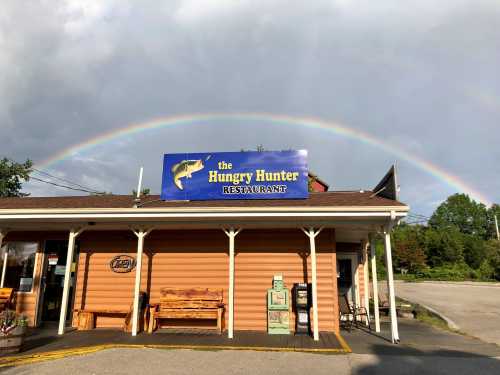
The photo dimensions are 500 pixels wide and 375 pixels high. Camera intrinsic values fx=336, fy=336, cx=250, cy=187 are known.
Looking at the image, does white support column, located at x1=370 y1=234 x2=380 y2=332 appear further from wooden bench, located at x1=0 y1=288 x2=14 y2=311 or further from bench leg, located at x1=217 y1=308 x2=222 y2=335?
wooden bench, located at x1=0 y1=288 x2=14 y2=311

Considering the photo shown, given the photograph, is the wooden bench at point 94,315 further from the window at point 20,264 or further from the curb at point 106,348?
the window at point 20,264

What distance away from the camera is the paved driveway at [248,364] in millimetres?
5395

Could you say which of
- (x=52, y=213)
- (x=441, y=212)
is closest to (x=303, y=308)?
(x=52, y=213)

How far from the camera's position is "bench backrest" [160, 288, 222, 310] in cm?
844

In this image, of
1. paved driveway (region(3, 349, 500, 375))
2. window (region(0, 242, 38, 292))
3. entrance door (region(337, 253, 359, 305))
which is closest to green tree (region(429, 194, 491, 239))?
entrance door (region(337, 253, 359, 305))

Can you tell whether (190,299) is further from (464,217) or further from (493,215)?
(493,215)

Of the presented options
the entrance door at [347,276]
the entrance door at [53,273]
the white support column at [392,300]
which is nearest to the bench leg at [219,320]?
the white support column at [392,300]

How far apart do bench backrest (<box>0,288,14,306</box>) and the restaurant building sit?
1.16 feet

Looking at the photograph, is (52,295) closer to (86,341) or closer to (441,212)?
(86,341)

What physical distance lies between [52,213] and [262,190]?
5.30 metres

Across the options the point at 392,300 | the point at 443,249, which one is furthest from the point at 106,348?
the point at 443,249

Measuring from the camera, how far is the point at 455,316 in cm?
1254

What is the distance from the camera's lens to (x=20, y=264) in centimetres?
985

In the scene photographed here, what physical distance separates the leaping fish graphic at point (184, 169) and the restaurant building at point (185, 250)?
685 mm
